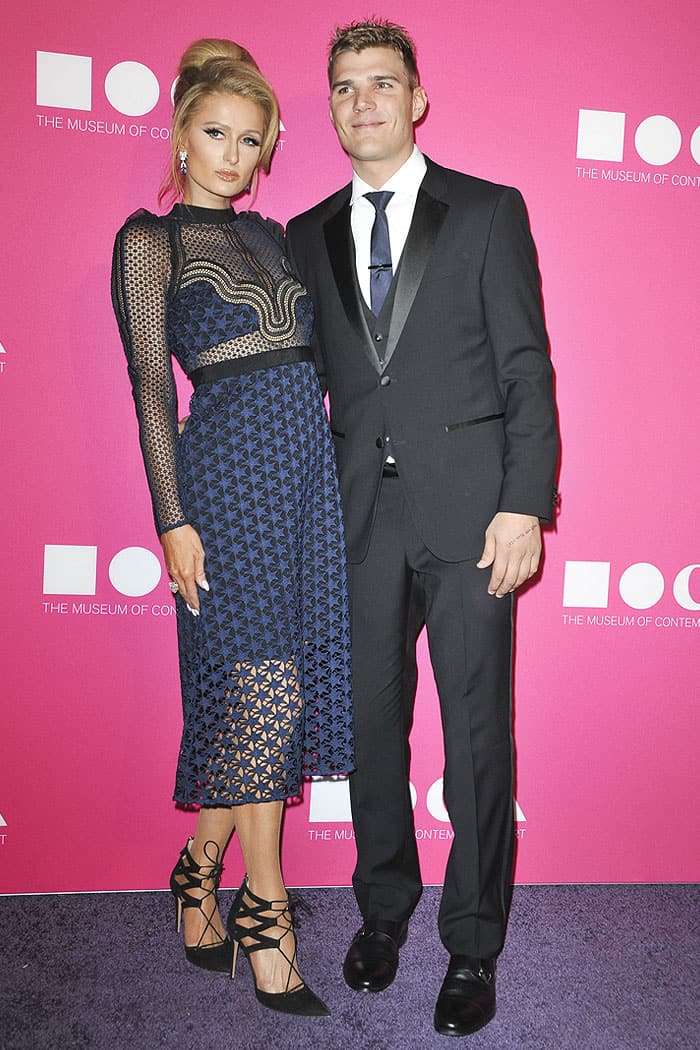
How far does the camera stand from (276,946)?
1.96 m

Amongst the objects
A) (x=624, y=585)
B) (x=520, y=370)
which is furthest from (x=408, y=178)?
(x=624, y=585)

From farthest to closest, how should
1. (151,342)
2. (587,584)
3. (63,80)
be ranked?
1. (587,584)
2. (63,80)
3. (151,342)

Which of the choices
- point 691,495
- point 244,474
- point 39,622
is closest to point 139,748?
point 39,622

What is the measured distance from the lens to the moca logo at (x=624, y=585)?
2535 mm

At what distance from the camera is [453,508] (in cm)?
196

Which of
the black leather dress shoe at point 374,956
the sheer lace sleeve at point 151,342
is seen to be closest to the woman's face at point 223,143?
the sheer lace sleeve at point 151,342

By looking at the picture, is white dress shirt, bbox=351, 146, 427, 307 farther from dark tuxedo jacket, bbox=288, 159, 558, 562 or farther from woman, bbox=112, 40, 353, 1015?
woman, bbox=112, 40, 353, 1015

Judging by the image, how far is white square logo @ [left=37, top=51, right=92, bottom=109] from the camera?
223 centimetres

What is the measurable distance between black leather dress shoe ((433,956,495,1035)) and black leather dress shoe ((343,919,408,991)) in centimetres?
14

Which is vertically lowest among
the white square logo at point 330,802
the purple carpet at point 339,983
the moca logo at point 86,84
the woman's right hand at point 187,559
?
the purple carpet at point 339,983

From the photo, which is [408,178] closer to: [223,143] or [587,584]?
[223,143]

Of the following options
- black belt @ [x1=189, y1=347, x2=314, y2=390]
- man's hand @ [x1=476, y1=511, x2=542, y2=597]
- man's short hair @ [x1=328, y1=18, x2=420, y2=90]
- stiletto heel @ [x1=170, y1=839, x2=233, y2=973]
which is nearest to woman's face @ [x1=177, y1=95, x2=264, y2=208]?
man's short hair @ [x1=328, y1=18, x2=420, y2=90]

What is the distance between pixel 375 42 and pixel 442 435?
855mm

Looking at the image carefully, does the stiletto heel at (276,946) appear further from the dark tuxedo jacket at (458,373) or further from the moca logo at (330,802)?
the dark tuxedo jacket at (458,373)
